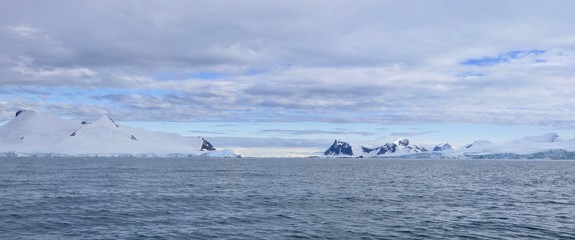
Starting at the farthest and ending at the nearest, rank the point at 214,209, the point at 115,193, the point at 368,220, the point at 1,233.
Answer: the point at 115,193 < the point at 214,209 < the point at 368,220 < the point at 1,233

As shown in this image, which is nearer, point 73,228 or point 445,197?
point 73,228

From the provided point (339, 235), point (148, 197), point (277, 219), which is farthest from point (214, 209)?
point (339, 235)

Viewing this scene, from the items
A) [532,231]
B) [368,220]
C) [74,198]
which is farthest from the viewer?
[74,198]

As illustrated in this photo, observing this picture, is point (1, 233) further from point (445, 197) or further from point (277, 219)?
point (445, 197)

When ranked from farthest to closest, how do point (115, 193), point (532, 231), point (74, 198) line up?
point (115, 193), point (74, 198), point (532, 231)

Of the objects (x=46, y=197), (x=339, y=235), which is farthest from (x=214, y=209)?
(x=46, y=197)

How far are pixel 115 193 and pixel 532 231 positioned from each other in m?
50.9

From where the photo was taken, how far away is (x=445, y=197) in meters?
64.8

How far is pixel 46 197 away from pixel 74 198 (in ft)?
12.5

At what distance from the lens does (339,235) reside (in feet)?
121

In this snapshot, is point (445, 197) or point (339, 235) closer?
point (339, 235)

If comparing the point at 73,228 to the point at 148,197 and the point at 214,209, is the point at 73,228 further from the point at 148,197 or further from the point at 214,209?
the point at 148,197

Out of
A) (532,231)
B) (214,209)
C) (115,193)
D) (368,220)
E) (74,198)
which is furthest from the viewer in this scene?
(115,193)

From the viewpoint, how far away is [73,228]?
126ft
